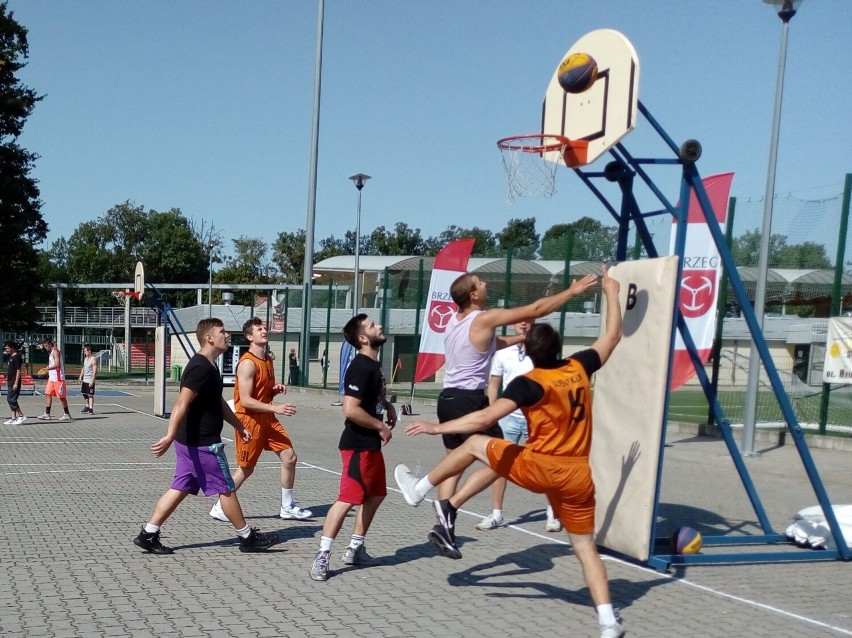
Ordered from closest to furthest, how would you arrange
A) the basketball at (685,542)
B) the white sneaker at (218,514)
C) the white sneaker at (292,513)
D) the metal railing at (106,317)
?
1. the basketball at (685,542)
2. the white sneaker at (218,514)
3. the white sneaker at (292,513)
4. the metal railing at (106,317)

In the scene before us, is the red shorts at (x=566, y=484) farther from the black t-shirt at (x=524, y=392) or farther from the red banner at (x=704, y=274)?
the red banner at (x=704, y=274)

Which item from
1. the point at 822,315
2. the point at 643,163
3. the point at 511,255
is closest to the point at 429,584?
the point at 643,163

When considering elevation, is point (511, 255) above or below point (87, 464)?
above

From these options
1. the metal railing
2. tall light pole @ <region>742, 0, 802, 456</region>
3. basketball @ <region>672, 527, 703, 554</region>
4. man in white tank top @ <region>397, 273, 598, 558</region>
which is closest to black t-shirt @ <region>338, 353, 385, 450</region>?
man in white tank top @ <region>397, 273, 598, 558</region>

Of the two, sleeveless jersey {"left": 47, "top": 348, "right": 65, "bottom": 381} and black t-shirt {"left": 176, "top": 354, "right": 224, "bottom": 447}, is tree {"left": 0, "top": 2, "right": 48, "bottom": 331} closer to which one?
sleeveless jersey {"left": 47, "top": 348, "right": 65, "bottom": 381}

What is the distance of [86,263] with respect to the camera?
3332 inches

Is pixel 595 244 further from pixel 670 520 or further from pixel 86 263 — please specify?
pixel 86 263

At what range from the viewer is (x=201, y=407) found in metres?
7.20

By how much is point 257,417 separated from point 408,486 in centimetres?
263

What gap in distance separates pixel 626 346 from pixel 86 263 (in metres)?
84.0

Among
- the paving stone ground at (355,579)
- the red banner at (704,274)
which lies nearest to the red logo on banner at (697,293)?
the red banner at (704,274)

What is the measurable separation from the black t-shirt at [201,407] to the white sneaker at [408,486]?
5.12ft

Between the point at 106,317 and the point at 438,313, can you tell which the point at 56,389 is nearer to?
the point at 438,313

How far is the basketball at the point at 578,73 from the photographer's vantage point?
7418 millimetres
